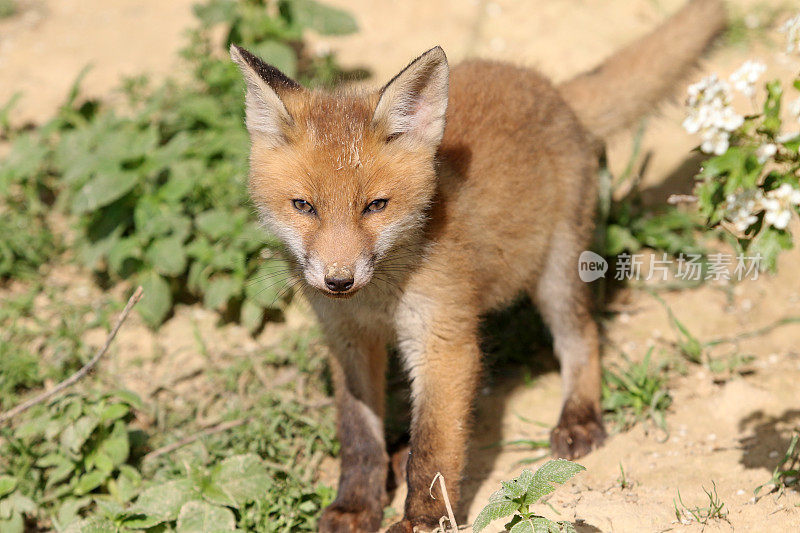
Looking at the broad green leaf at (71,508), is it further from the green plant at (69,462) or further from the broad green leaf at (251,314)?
the broad green leaf at (251,314)

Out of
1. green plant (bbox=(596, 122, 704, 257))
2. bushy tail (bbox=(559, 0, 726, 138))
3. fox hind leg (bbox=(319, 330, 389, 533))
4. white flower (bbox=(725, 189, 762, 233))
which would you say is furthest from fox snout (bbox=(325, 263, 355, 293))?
green plant (bbox=(596, 122, 704, 257))

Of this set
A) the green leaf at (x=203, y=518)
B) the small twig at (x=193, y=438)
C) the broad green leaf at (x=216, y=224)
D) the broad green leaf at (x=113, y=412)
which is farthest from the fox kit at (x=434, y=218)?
the broad green leaf at (x=216, y=224)

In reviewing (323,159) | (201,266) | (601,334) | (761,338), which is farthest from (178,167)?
(761,338)

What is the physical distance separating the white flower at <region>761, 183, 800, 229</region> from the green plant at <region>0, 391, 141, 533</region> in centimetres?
309

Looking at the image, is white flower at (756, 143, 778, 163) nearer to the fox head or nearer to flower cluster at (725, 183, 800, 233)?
flower cluster at (725, 183, 800, 233)

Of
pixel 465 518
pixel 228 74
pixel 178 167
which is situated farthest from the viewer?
pixel 228 74

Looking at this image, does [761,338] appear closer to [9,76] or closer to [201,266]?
[201,266]

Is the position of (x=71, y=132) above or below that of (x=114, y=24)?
below

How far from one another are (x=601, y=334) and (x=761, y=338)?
0.97m

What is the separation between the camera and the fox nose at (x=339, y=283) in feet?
9.58

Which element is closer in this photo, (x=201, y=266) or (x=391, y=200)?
(x=391, y=200)

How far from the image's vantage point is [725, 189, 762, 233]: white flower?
284cm

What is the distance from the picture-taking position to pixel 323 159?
10.2ft

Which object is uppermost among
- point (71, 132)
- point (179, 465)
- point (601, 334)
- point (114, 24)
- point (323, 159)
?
point (323, 159)
